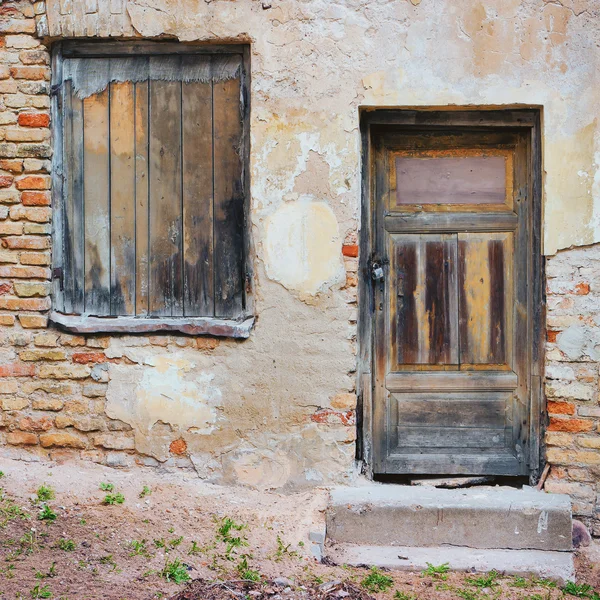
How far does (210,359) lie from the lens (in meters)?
4.20

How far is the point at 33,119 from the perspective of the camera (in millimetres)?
4262

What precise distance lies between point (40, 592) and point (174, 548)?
70cm

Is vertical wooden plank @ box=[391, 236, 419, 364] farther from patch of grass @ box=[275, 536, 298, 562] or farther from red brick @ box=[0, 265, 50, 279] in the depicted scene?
red brick @ box=[0, 265, 50, 279]

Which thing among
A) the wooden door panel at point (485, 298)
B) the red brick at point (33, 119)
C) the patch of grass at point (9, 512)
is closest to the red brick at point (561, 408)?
the wooden door panel at point (485, 298)

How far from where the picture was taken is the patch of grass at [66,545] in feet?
11.5

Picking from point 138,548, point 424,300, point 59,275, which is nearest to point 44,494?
point 138,548

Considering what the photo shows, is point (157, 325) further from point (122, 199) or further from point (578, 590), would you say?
point (578, 590)

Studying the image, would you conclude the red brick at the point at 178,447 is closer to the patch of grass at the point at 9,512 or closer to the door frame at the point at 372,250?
the patch of grass at the point at 9,512

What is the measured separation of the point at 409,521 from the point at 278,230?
164 cm

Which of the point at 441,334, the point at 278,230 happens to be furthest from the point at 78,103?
the point at 441,334

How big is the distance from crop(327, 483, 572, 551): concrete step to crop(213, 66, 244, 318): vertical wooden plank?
124 cm

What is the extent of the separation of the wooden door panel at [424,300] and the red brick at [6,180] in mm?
2110

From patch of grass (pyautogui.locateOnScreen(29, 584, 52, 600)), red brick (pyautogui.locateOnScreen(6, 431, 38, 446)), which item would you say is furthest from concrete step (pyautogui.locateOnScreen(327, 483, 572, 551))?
red brick (pyautogui.locateOnScreen(6, 431, 38, 446))

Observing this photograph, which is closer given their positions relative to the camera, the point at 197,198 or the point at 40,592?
the point at 40,592
